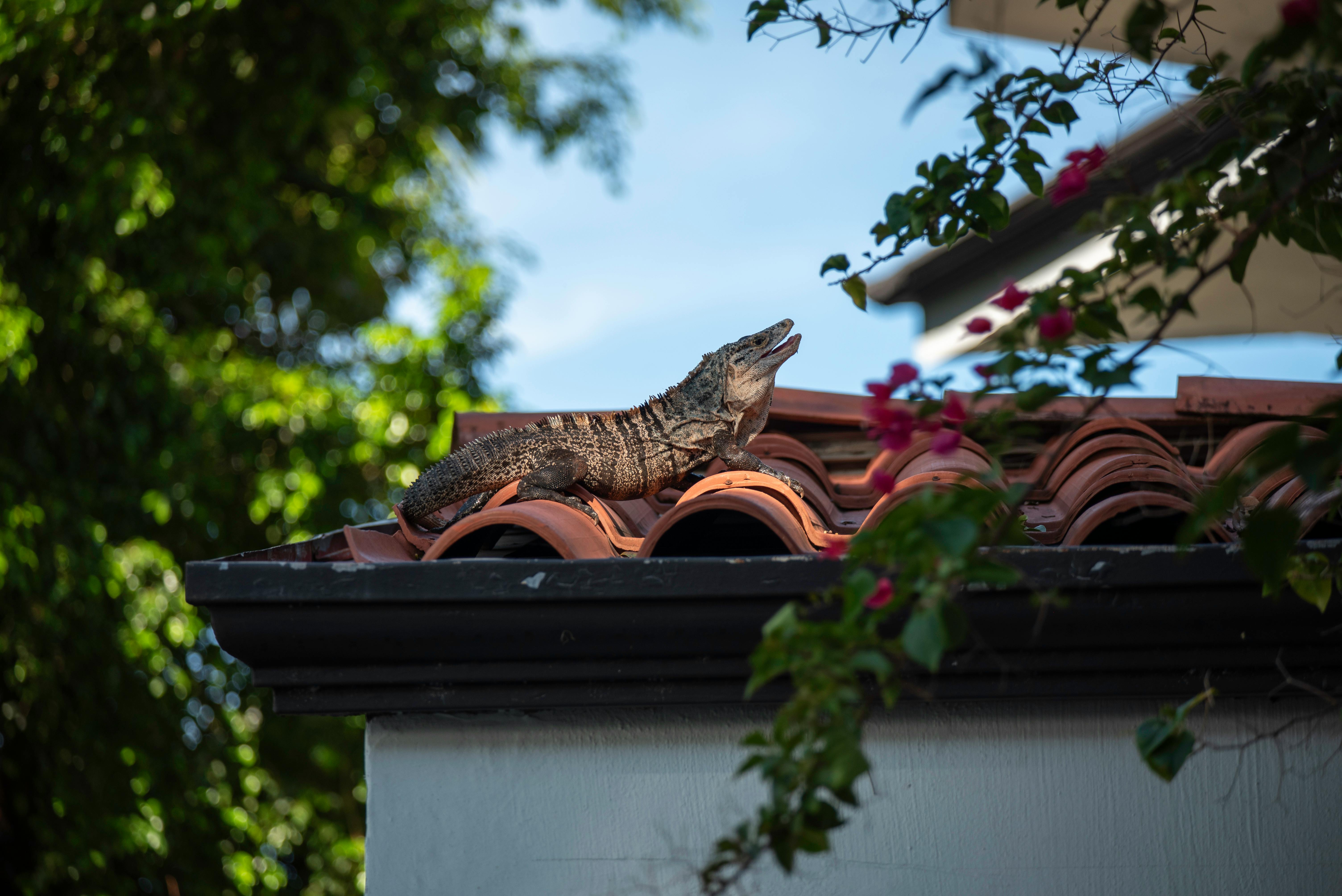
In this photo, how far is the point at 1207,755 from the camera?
1.89 m

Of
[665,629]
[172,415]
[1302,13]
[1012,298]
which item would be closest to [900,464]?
[665,629]

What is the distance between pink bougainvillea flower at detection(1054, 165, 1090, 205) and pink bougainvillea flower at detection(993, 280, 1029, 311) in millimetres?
206

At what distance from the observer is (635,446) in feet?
8.63

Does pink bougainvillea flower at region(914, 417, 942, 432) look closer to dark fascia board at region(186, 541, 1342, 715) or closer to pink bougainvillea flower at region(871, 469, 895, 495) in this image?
pink bougainvillea flower at region(871, 469, 895, 495)

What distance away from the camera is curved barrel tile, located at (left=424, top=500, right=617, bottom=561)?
188cm

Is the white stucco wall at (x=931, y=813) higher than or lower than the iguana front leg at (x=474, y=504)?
lower

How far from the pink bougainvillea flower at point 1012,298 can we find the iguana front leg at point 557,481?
1.16 meters

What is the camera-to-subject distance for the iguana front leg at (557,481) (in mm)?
2324

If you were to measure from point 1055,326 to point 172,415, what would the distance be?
22.2 feet

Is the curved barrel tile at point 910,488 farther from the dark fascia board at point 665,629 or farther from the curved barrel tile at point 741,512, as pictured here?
the dark fascia board at point 665,629

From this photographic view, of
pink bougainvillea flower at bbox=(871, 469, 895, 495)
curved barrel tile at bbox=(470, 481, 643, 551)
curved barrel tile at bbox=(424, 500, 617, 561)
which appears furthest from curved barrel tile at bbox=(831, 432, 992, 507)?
pink bougainvillea flower at bbox=(871, 469, 895, 495)

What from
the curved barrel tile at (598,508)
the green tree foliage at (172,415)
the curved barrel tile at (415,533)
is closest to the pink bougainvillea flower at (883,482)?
the curved barrel tile at (598,508)

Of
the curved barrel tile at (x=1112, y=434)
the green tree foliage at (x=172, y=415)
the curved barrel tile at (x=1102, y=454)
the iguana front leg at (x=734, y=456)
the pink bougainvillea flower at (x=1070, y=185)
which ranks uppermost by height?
the green tree foliage at (x=172, y=415)

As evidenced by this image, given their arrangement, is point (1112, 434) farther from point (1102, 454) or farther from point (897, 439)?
point (897, 439)
